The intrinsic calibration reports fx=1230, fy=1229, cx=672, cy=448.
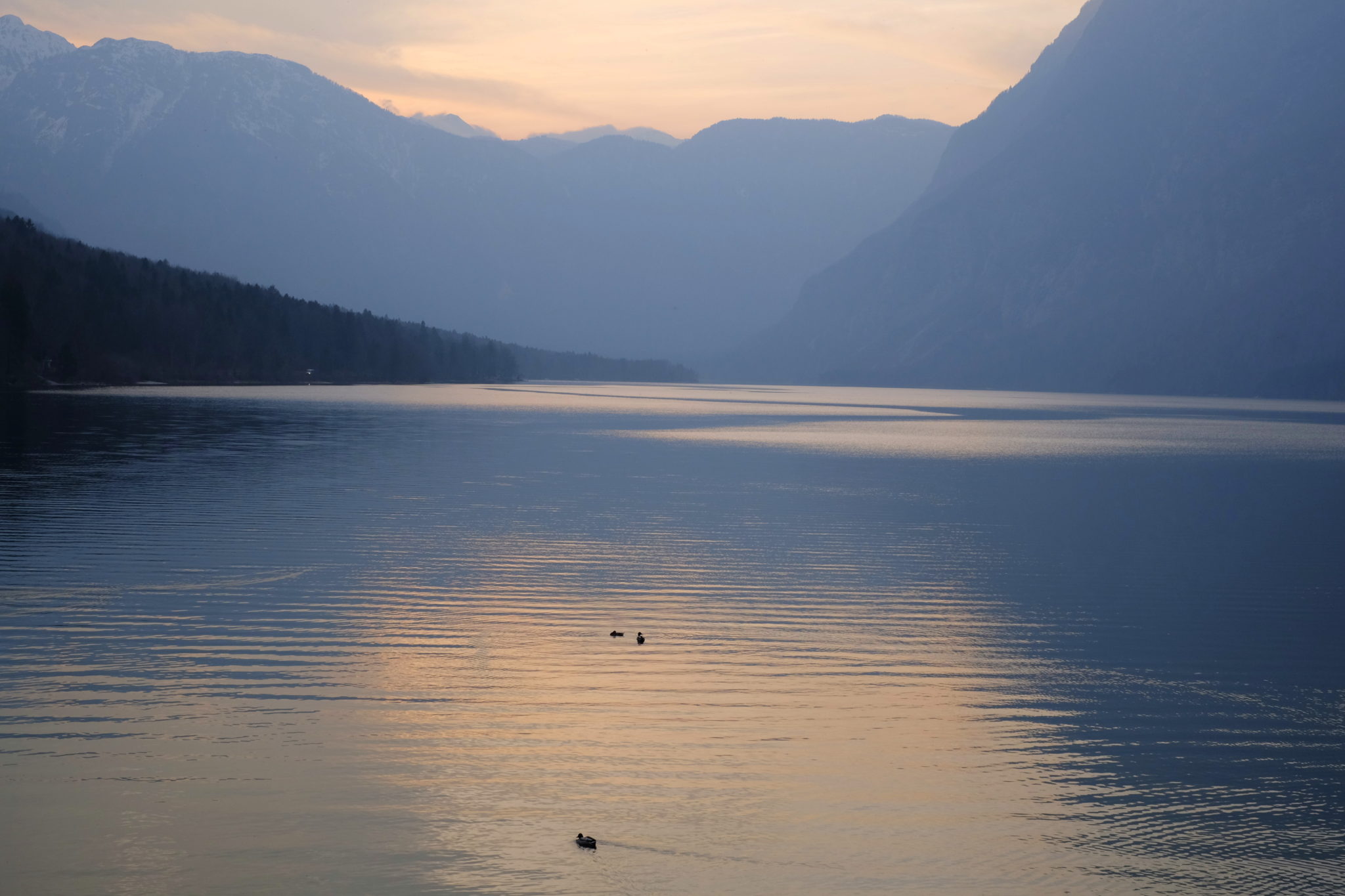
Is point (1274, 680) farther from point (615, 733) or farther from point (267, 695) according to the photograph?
point (267, 695)

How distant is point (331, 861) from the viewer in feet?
48.0

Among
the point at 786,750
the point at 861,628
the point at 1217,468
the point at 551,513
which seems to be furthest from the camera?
the point at 1217,468

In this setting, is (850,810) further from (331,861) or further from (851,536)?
(851,536)

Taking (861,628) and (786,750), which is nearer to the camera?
(786,750)

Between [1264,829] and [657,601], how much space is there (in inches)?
696

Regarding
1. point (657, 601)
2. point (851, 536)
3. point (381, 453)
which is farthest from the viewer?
point (381, 453)

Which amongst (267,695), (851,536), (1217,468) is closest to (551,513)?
(851,536)

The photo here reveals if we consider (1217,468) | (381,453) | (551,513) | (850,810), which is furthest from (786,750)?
(1217,468)

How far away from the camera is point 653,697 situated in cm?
2225

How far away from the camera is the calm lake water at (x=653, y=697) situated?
597 inches

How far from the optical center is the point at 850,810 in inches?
665

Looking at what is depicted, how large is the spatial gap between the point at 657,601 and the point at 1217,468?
64.9 m

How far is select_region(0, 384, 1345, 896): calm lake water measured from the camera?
15.2m

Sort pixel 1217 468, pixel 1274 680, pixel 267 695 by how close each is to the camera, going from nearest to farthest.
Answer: pixel 267 695 < pixel 1274 680 < pixel 1217 468
